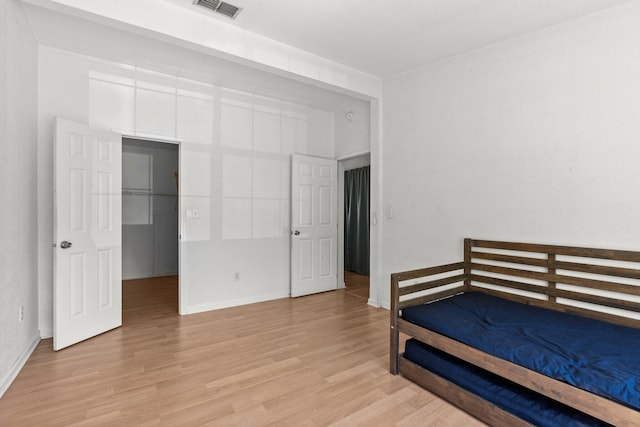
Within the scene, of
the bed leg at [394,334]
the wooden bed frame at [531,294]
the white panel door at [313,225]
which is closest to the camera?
the wooden bed frame at [531,294]

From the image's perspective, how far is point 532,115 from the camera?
2686 millimetres

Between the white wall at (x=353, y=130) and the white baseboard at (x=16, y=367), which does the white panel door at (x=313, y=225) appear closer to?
the white wall at (x=353, y=130)

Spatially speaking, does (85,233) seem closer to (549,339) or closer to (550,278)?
(549,339)

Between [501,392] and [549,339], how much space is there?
0.42 metres

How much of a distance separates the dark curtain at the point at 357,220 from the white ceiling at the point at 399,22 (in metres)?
3.08

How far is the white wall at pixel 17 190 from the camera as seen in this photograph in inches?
84.3

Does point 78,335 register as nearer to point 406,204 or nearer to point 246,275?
point 246,275

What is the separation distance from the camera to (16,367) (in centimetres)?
232

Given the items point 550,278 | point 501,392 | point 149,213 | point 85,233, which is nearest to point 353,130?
point 550,278

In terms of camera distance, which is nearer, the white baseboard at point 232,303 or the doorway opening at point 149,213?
the white baseboard at point 232,303

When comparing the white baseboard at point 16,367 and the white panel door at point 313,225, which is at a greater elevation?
the white panel door at point 313,225

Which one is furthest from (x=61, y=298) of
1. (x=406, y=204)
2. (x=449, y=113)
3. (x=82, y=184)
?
(x=449, y=113)

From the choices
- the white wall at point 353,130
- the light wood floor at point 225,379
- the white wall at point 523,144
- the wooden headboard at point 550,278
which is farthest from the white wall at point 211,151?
the wooden headboard at point 550,278

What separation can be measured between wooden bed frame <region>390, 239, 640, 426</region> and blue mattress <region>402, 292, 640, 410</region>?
0.05 m
